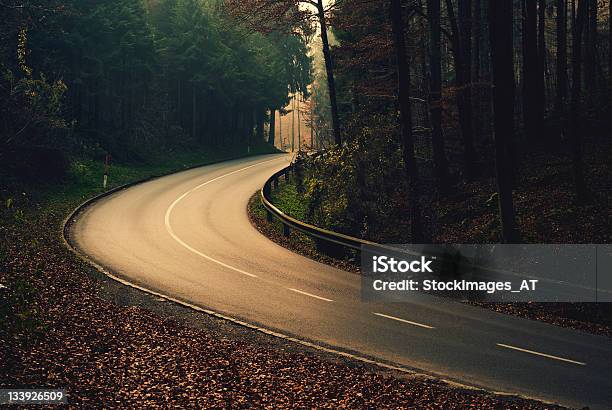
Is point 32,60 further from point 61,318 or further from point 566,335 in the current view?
point 566,335

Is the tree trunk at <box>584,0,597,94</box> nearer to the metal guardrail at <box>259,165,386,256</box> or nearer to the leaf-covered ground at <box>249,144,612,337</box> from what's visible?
the leaf-covered ground at <box>249,144,612,337</box>

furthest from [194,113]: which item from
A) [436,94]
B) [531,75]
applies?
[531,75]

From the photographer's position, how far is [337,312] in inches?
539

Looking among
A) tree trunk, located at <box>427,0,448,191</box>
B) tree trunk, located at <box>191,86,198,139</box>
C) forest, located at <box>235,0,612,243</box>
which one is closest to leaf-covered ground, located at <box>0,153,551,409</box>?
forest, located at <box>235,0,612,243</box>

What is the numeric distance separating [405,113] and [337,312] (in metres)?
6.97

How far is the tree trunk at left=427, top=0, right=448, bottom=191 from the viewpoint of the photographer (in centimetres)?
2222

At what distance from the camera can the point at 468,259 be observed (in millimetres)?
17469

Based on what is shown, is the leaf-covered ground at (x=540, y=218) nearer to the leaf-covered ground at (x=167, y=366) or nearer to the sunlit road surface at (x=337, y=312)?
the sunlit road surface at (x=337, y=312)

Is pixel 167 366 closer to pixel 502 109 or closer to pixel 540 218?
pixel 502 109

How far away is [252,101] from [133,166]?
25.7 metres

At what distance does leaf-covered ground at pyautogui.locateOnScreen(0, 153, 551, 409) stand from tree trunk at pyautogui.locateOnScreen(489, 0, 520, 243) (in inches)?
306

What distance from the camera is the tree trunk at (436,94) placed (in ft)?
72.9

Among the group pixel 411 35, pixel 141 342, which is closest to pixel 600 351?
pixel 141 342

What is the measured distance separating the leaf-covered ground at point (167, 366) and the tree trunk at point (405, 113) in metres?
7.66
